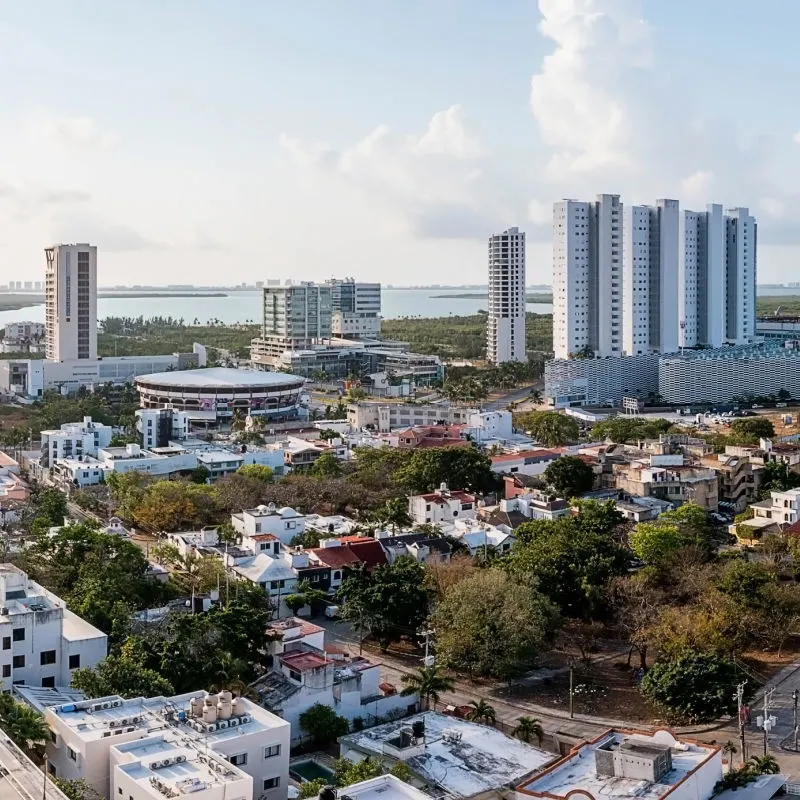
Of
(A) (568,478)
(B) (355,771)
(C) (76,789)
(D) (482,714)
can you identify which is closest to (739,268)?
(A) (568,478)

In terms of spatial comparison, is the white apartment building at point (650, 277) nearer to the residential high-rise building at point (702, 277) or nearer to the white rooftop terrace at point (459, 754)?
the residential high-rise building at point (702, 277)

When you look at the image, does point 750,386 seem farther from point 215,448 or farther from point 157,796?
point 157,796

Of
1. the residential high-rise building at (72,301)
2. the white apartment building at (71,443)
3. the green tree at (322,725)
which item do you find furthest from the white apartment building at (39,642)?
the residential high-rise building at (72,301)

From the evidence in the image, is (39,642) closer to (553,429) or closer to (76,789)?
(76,789)

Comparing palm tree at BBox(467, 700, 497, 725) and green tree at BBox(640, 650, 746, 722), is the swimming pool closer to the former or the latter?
palm tree at BBox(467, 700, 497, 725)

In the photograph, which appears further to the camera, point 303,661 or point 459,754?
point 303,661

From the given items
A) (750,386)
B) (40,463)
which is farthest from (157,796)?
(750,386)
